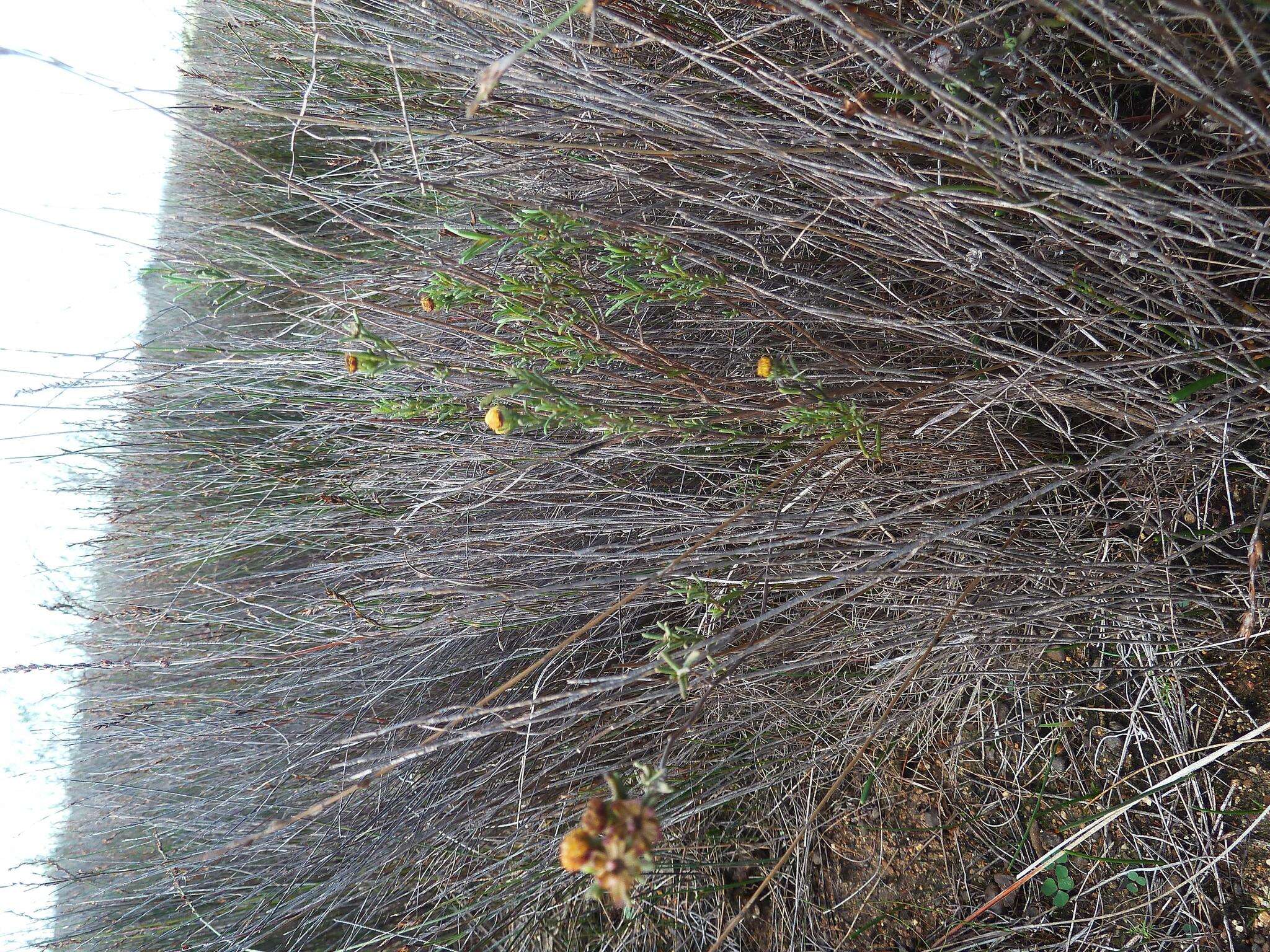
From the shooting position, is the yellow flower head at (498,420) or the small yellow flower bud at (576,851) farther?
the yellow flower head at (498,420)

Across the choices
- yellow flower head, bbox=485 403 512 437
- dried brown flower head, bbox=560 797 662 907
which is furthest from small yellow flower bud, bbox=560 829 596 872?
yellow flower head, bbox=485 403 512 437

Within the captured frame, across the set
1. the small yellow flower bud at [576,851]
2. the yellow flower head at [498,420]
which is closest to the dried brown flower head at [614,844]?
the small yellow flower bud at [576,851]

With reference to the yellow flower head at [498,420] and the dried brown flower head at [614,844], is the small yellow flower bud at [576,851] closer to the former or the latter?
the dried brown flower head at [614,844]

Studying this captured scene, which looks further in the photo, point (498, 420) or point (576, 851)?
point (498, 420)

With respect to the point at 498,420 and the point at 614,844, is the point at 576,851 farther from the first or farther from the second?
the point at 498,420

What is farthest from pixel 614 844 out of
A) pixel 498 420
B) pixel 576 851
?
pixel 498 420

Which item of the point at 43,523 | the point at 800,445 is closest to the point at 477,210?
the point at 800,445

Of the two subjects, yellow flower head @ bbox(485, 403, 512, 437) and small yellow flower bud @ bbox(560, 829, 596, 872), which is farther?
yellow flower head @ bbox(485, 403, 512, 437)

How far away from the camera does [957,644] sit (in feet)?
4.95

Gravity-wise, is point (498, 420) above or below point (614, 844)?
above

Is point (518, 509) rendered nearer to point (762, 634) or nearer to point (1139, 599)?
point (762, 634)

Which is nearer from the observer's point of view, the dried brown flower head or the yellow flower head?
the dried brown flower head

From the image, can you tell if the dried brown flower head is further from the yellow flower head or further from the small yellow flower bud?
the yellow flower head

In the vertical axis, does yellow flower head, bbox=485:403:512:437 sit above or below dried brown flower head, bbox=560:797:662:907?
above
